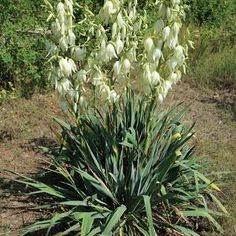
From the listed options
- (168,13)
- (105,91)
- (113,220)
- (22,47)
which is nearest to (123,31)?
(168,13)

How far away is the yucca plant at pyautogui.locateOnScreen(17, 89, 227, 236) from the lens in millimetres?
3928

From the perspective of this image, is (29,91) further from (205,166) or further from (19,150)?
(205,166)

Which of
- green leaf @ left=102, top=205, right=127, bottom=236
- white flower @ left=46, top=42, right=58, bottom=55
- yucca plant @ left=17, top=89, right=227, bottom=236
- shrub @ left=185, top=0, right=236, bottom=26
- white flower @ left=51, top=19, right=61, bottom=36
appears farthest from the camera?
shrub @ left=185, top=0, right=236, bottom=26

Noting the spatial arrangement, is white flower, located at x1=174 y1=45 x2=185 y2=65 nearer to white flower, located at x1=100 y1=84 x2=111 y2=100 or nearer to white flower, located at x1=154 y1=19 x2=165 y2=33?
white flower, located at x1=154 y1=19 x2=165 y2=33

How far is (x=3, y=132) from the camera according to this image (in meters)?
5.77

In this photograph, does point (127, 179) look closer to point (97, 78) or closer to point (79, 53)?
point (97, 78)

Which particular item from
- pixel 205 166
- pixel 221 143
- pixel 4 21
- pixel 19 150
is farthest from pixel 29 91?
pixel 205 166

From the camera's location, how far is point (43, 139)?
5.71 meters

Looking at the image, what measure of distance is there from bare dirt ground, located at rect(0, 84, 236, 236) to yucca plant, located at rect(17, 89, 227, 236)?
31 cm

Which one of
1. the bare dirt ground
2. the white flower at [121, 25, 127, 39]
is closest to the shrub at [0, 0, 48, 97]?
the bare dirt ground

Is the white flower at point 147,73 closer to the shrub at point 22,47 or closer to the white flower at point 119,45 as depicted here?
the white flower at point 119,45

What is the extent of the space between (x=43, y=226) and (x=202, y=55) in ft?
15.2

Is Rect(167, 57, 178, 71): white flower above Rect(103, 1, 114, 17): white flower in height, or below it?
below

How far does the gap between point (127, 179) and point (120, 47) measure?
1.11m
